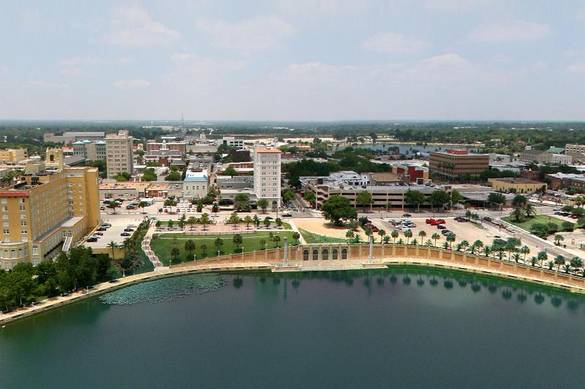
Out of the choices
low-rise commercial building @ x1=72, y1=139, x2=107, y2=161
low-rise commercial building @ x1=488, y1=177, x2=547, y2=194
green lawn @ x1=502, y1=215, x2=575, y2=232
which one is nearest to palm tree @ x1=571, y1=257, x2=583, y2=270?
green lawn @ x1=502, y1=215, x2=575, y2=232

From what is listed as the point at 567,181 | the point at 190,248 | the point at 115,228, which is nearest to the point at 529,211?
the point at 567,181

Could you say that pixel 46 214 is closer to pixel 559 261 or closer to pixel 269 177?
pixel 269 177

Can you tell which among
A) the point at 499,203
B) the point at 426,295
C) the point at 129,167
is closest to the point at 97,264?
the point at 426,295

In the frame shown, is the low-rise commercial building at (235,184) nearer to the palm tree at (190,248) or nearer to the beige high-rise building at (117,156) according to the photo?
the beige high-rise building at (117,156)

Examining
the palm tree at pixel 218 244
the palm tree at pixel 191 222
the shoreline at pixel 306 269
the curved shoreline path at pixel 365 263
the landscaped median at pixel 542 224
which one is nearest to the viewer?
the shoreline at pixel 306 269

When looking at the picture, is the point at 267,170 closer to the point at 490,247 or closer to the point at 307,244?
the point at 307,244

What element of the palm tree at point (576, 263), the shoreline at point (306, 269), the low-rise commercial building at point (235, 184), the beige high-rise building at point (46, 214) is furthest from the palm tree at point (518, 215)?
the beige high-rise building at point (46, 214)
